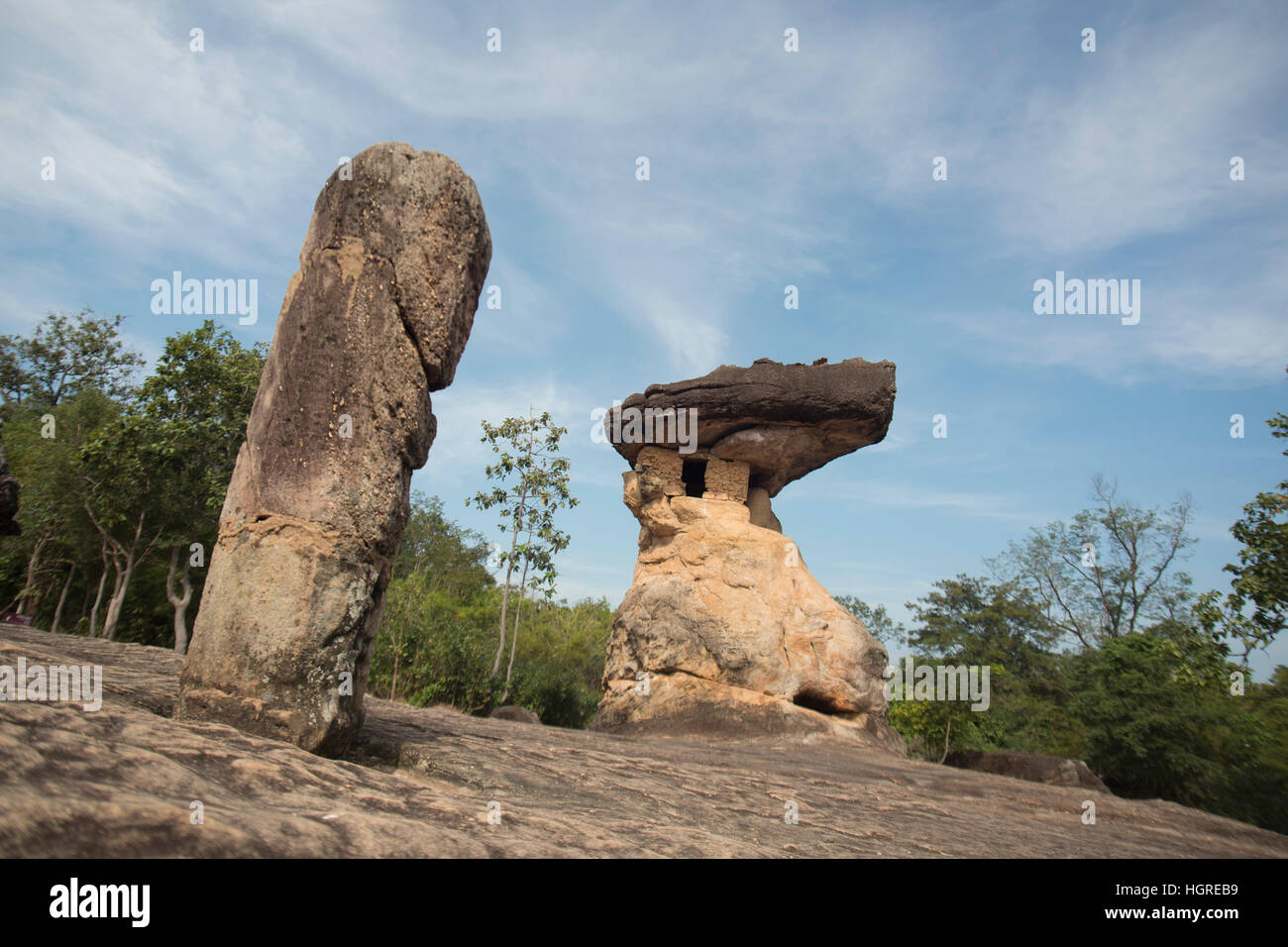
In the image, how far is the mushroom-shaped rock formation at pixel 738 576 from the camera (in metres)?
11.6

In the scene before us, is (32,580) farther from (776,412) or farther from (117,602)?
(776,412)

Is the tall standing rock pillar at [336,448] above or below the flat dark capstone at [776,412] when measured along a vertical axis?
below

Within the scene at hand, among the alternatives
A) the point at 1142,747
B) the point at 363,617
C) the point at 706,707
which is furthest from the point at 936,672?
the point at 363,617

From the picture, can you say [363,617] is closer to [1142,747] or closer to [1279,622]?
[1279,622]

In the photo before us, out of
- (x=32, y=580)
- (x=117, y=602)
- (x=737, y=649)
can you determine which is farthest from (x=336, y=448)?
(x=32, y=580)

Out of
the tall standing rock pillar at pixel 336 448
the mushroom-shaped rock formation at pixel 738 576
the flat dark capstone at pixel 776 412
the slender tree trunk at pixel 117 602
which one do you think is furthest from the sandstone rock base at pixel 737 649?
the slender tree trunk at pixel 117 602

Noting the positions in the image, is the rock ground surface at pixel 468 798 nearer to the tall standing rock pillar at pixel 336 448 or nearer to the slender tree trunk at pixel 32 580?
the tall standing rock pillar at pixel 336 448

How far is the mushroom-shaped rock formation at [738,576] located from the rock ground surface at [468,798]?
3167 millimetres

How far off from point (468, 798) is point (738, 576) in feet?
31.6

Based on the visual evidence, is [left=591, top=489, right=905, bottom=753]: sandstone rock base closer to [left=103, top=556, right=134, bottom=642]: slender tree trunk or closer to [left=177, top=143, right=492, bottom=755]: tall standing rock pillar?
[left=177, top=143, right=492, bottom=755]: tall standing rock pillar
